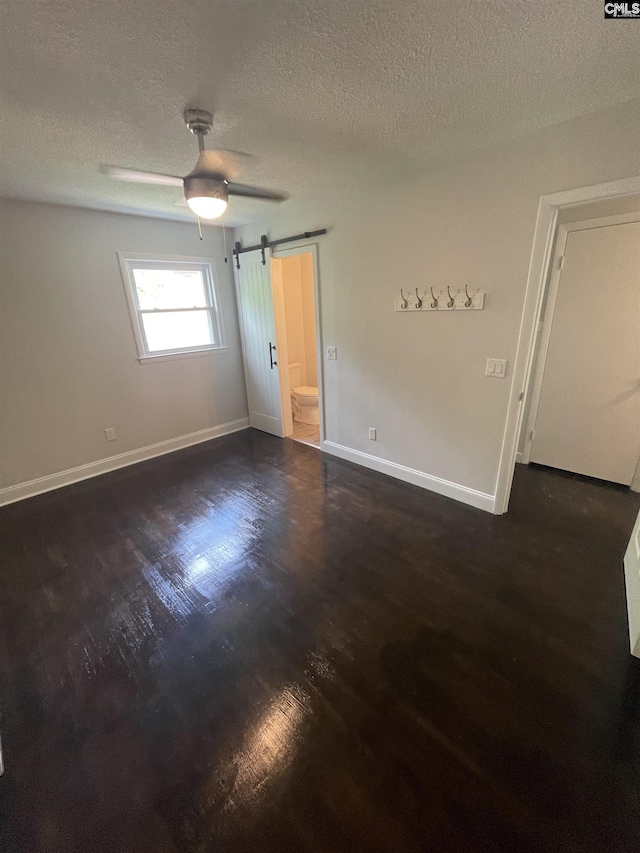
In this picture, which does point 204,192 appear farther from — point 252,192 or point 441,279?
point 441,279

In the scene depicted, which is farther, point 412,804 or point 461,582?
point 461,582

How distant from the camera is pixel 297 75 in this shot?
141 centimetres

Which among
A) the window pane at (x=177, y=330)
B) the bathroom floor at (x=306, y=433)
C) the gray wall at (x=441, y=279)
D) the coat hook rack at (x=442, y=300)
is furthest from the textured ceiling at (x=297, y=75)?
the bathroom floor at (x=306, y=433)

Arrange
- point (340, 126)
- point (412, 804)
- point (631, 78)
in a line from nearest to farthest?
point (412, 804), point (631, 78), point (340, 126)

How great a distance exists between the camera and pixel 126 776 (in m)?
1.24

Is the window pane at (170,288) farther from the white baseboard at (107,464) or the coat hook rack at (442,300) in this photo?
the coat hook rack at (442,300)

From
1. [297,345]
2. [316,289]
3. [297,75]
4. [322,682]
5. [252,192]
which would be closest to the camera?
[297,75]

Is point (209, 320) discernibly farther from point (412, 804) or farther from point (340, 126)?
point (412, 804)

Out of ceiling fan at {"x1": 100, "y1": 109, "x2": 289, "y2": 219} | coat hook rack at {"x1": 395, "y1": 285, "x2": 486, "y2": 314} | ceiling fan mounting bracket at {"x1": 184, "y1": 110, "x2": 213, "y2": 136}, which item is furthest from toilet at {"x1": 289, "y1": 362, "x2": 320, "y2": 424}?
ceiling fan mounting bracket at {"x1": 184, "y1": 110, "x2": 213, "y2": 136}

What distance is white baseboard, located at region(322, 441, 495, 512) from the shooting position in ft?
8.96

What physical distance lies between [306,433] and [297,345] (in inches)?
63.9

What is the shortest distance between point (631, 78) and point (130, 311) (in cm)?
391

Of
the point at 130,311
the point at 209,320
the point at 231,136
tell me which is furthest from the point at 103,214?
the point at 231,136

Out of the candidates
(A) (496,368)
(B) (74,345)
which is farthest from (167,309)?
(A) (496,368)
